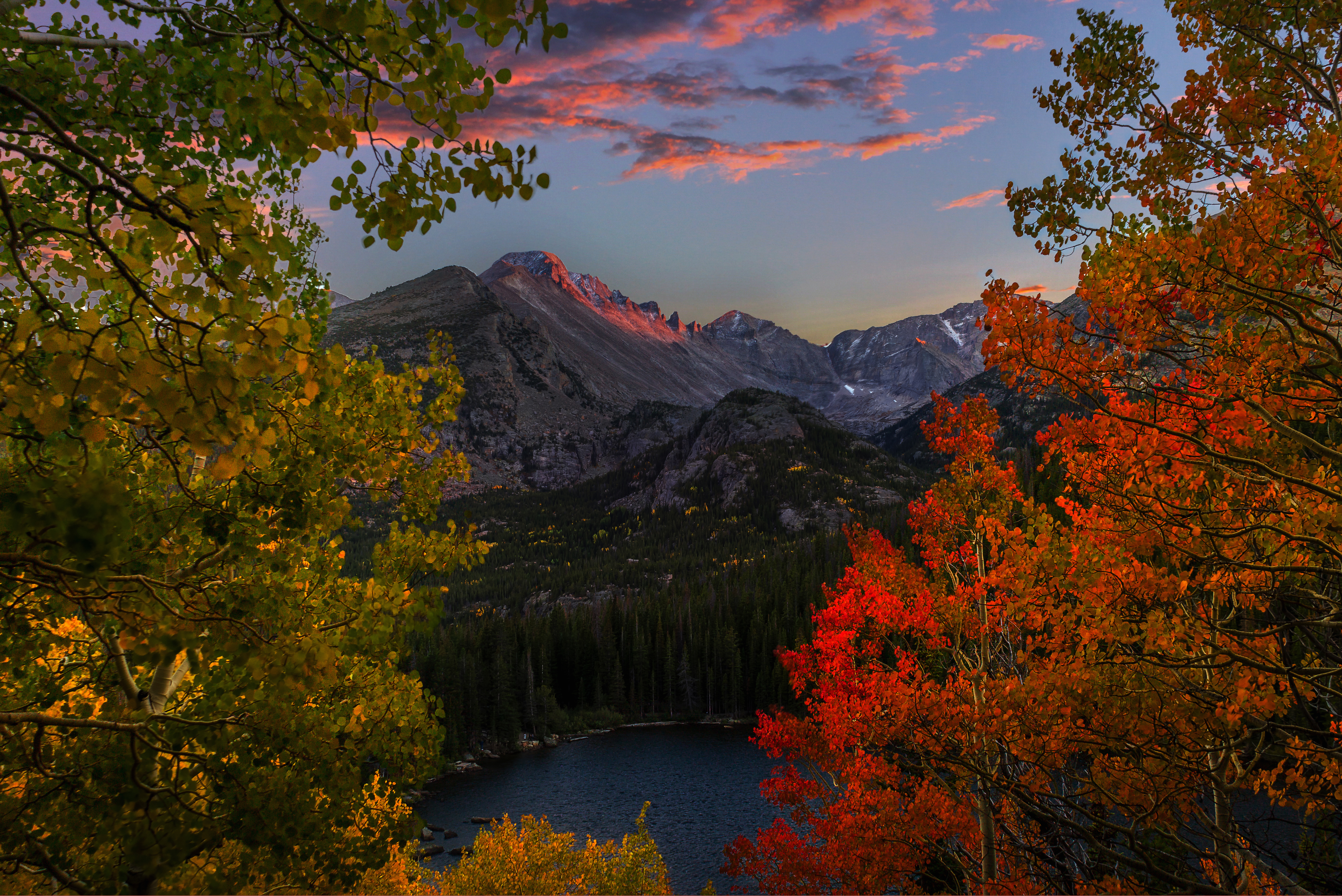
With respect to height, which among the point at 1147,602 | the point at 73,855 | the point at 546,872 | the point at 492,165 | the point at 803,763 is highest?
the point at 492,165

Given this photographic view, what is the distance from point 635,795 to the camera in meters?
56.2

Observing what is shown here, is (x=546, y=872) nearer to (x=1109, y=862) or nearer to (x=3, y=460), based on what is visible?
(x=1109, y=862)

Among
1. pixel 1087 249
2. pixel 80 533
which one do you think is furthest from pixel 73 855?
pixel 1087 249

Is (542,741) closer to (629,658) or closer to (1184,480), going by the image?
(629,658)

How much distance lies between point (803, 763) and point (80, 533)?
2045 inches

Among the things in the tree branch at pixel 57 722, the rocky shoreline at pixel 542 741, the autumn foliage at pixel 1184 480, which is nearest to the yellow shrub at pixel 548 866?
the autumn foliage at pixel 1184 480

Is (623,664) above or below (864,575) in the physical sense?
below

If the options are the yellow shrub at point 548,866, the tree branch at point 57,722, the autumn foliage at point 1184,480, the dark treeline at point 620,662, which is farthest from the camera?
the dark treeline at point 620,662

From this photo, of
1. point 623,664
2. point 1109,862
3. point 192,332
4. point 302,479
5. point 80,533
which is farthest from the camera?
point 623,664

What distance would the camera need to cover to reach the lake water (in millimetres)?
44562

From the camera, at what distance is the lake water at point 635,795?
44.6 meters

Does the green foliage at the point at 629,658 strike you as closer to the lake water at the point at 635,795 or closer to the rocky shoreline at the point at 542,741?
the rocky shoreline at the point at 542,741

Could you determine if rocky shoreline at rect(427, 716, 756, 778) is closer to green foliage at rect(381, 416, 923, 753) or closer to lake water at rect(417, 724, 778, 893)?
green foliage at rect(381, 416, 923, 753)

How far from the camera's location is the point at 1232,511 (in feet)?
19.9
